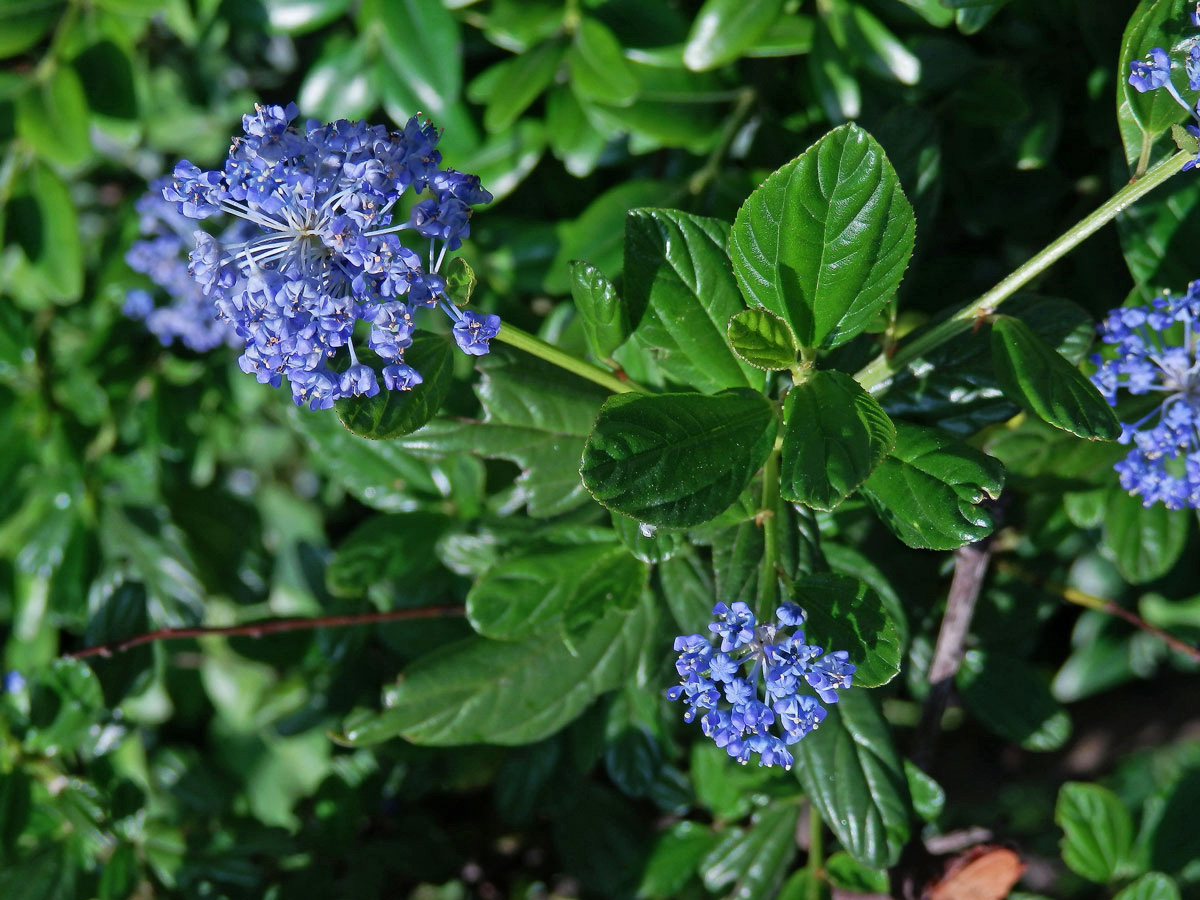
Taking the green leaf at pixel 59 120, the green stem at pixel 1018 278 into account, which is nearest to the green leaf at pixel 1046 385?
the green stem at pixel 1018 278

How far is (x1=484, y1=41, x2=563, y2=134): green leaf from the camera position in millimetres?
2377

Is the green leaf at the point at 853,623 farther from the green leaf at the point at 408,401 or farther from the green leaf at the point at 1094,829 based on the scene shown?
the green leaf at the point at 1094,829

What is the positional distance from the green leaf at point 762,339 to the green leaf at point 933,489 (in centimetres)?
23

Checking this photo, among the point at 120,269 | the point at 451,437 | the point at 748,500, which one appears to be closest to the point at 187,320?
the point at 120,269

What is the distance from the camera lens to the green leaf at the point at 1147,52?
60.0 inches

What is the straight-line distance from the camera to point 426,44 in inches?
98.3

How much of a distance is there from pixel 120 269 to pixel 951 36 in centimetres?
252

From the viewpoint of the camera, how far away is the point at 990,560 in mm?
2443

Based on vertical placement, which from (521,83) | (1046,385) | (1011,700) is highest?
(521,83)

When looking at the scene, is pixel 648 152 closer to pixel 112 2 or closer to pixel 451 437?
pixel 451 437

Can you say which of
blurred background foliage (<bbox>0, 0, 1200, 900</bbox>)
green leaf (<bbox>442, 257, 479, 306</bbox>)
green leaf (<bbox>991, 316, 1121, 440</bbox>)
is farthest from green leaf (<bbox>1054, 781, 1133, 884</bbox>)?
green leaf (<bbox>442, 257, 479, 306</bbox>)

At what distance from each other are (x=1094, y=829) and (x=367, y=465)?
6.31 ft

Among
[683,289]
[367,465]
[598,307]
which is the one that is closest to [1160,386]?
[683,289]

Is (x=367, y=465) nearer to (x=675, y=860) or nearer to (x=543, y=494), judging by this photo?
(x=543, y=494)
